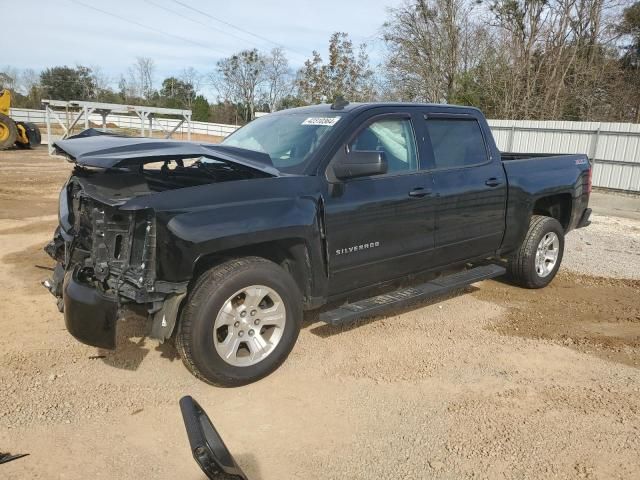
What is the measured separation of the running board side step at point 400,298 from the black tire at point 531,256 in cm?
46

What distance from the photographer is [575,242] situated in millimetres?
8430

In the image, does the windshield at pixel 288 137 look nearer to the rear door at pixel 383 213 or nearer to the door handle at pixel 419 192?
the rear door at pixel 383 213

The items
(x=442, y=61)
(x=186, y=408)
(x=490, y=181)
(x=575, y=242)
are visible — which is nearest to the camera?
(x=186, y=408)

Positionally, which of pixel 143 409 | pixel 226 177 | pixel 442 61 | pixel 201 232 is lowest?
pixel 143 409

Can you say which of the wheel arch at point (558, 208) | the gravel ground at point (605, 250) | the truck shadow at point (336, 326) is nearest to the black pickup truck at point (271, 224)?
the truck shadow at point (336, 326)

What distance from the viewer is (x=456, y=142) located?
4859mm

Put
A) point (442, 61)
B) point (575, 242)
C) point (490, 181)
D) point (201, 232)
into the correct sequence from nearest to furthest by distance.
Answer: point (201, 232) → point (490, 181) → point (575, 242) → point (442, 61)

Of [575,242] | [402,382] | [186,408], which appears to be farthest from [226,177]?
[575,242]

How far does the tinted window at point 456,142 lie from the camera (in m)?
4.63

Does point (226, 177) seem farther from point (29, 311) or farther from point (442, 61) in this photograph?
point (442, 61)

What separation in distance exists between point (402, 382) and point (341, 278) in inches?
34.2

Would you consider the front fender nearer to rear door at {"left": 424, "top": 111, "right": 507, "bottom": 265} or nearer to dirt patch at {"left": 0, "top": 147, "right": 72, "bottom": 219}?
rear door at {"left": 424, "top": 111, "right": 507, "bottom": 265}

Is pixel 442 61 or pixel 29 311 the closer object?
pixel 29 311

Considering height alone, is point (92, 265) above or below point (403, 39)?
below
